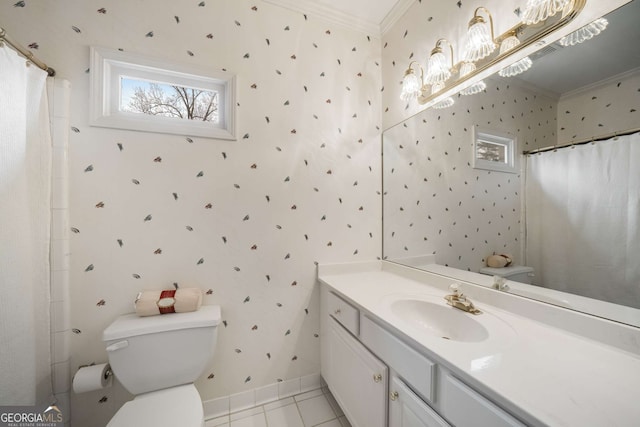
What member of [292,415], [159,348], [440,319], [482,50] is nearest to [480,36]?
[482,50]

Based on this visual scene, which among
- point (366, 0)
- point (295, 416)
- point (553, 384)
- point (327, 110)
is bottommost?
point (295, 416)

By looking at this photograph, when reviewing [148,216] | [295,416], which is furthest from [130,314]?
[295,416]

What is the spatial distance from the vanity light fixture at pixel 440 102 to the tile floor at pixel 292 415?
6.30 feet

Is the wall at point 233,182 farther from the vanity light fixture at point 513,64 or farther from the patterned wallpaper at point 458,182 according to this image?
the vanity light fixture at point 513,64

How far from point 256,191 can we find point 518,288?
1413 millimetres

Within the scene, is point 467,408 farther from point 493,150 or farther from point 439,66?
point 439,66

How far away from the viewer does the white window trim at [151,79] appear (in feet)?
3.90

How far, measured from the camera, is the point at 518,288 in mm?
1017

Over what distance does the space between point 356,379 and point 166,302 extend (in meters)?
1.04

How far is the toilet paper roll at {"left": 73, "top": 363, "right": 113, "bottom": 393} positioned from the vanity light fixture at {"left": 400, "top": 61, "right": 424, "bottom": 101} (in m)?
2.23

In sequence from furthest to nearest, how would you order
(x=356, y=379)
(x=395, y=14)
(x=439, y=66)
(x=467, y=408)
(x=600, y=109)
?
(x=395, y=14)
(x=439, y=66)
(x=356, y=379)
(x=600, y=109)
(x=467, y=408)

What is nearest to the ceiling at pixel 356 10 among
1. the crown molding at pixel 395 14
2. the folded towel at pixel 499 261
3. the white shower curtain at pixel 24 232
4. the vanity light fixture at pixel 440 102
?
the crown molding at pixel 395 14

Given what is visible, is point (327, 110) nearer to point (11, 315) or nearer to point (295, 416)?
point (11, 315)

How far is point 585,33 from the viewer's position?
0.83 meters
